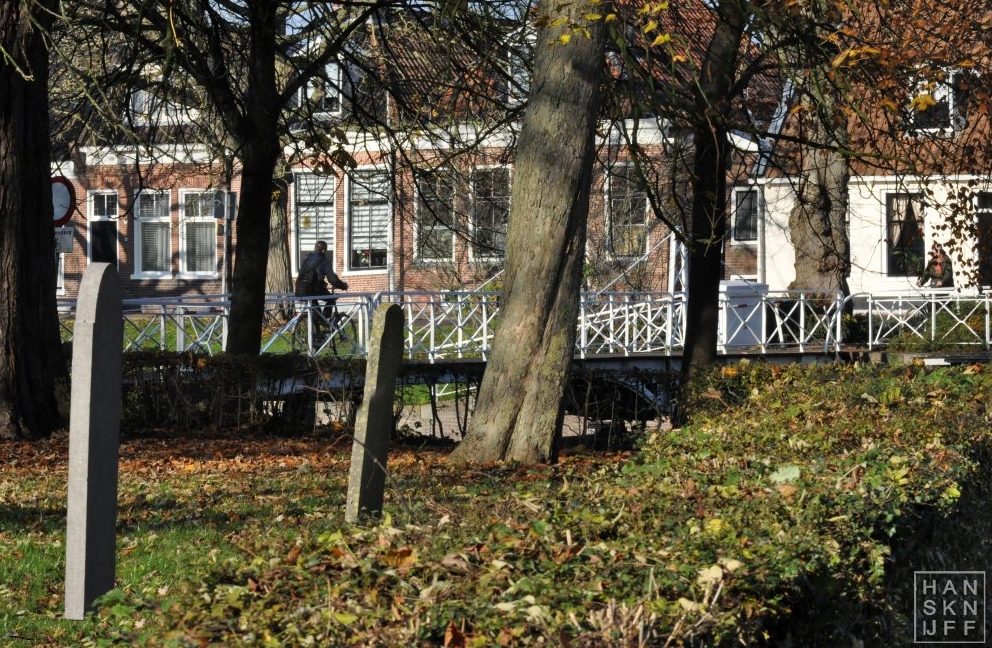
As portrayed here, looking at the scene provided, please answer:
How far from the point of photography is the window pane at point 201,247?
3284cm

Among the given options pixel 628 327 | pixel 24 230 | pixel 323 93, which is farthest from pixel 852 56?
pixel 628 327

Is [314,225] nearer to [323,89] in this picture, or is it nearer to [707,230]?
[323,89]

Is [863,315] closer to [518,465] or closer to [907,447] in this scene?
[518,465]

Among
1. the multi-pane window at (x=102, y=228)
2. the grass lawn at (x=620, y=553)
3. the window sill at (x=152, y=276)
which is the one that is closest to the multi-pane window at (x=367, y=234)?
the window sill at (x=152, y=276)

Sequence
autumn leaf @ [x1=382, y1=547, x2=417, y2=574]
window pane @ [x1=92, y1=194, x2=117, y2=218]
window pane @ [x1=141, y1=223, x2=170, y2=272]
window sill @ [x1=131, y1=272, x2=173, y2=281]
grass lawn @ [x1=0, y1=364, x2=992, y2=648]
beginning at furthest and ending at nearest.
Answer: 1. window pane @ [x1=92, y1=194, x2=117, y2=218]
2. window pane @ [x1=141, y1=223, x2=170, y2=272]
3. window sill @ [x1=131, y1=272, x2=173, y2=281]
4. autumn leaf @ [x1=382, y1=547, x2=417, y2=574]
5. grass lawn @ [x1=0, y1=364, x2=992, y2=648]

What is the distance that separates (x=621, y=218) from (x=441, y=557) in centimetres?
2387

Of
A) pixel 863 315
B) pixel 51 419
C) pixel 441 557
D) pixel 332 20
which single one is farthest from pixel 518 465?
pixel 863 315

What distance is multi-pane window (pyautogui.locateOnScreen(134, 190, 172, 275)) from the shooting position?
33219 mm

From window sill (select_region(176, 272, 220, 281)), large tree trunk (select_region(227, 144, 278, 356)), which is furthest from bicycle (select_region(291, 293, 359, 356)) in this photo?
window sill (select_region(176, 272, 220, 281))

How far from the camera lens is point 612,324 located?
20516mm

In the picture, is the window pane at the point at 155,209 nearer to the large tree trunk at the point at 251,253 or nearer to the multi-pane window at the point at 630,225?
the multi-pane window at the point at 630,225

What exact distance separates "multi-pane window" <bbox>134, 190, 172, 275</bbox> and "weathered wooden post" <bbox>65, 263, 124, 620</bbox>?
29.3 m

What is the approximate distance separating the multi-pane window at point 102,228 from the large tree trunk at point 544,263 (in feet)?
86.4

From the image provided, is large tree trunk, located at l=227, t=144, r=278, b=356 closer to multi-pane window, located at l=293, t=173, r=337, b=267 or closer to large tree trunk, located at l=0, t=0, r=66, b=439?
large tree trunk, located at l=0, t=0, r=66, b=439
